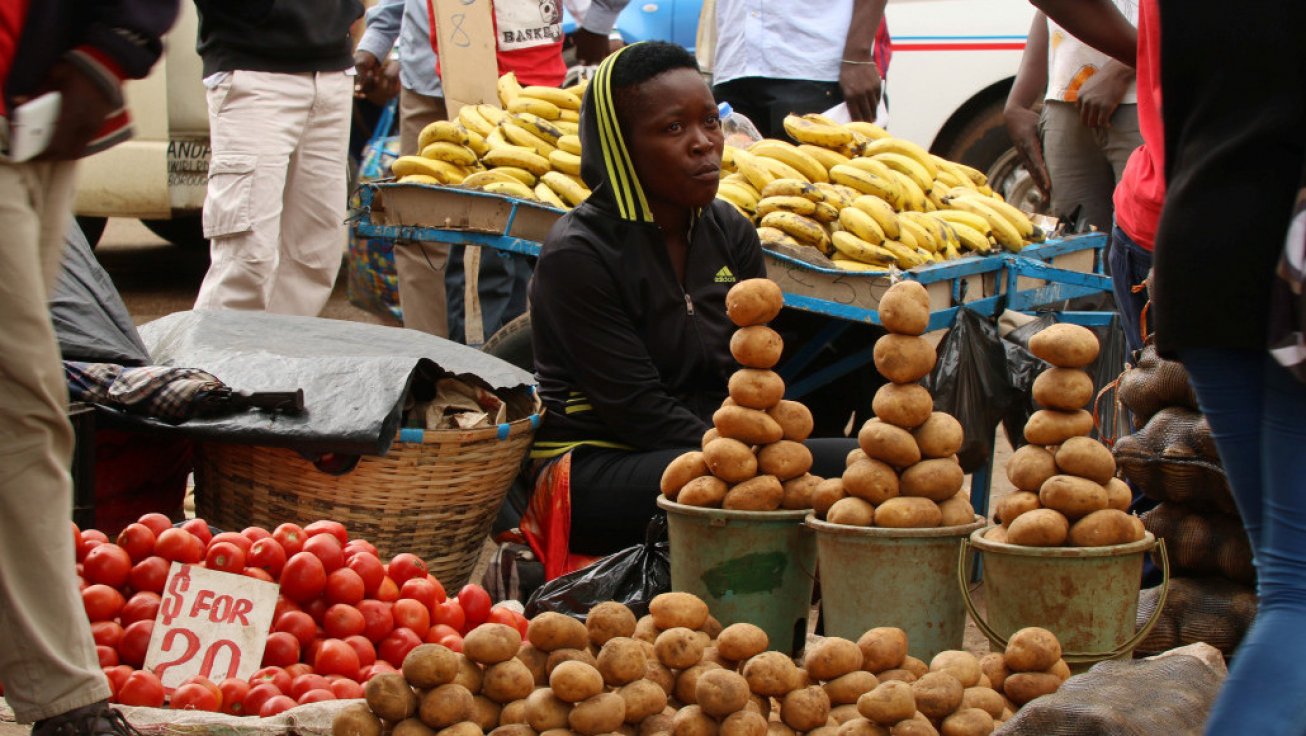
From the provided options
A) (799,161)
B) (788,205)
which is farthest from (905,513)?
(799,161)

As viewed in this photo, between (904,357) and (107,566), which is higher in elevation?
(904,357)

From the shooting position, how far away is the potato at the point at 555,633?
2.71m

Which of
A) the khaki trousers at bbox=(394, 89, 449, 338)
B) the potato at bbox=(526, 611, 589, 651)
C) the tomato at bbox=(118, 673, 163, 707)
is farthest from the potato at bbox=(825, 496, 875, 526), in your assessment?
the khaki trousers at bbox=(394, 89, 449, 338)

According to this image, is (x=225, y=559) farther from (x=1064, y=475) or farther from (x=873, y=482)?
(x=1064, y=475)

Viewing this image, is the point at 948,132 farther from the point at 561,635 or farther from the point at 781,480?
the point at 561,635

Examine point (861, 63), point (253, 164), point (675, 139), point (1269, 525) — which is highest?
point (861, 63)

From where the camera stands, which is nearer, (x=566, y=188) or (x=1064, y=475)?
(x=1064, y=475)

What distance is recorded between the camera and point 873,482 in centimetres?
323

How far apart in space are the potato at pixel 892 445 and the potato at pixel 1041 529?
0.28 meters

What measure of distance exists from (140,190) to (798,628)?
5.99 meters

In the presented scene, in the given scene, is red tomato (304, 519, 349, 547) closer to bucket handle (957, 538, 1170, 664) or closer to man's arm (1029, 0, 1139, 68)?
bucket handle (957, 538, 1170, 664)

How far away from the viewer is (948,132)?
9.23 m

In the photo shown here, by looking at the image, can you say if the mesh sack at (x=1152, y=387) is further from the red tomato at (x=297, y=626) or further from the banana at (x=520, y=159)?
the banana at (x=520, y=159)

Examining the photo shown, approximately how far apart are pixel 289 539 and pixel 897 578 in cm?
136
